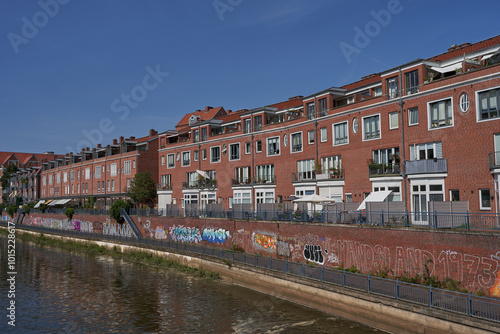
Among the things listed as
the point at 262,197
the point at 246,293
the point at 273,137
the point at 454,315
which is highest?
the point at 273,137

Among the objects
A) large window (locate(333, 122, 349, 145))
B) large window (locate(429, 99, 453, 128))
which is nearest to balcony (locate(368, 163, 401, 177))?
large window (locate(333, 122, 349, 145))

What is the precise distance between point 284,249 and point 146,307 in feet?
36.3

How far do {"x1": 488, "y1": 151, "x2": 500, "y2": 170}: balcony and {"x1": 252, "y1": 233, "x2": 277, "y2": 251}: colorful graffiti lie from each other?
16042 millimetres

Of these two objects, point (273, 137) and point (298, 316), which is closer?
point (298, 316)

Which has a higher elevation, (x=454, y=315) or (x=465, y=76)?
(x=465, y=76)

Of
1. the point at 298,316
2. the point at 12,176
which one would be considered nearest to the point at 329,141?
the point at 298,316

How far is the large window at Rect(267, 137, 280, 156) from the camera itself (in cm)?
4547

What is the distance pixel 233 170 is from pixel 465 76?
95.5ft

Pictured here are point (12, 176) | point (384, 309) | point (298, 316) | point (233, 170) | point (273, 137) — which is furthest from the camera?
point (12, 176)

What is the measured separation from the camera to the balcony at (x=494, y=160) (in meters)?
25.7

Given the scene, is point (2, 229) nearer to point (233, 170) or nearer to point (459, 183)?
point (233, 170)

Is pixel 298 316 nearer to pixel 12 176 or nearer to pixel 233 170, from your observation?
pixel 233 170

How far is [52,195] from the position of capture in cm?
9762

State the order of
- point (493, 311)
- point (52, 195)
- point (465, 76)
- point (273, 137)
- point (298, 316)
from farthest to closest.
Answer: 1. point (52, 195)
2. point (273, 137)
3. point (465, 76)
4. point (298, 316)
5. point (493, 311)
